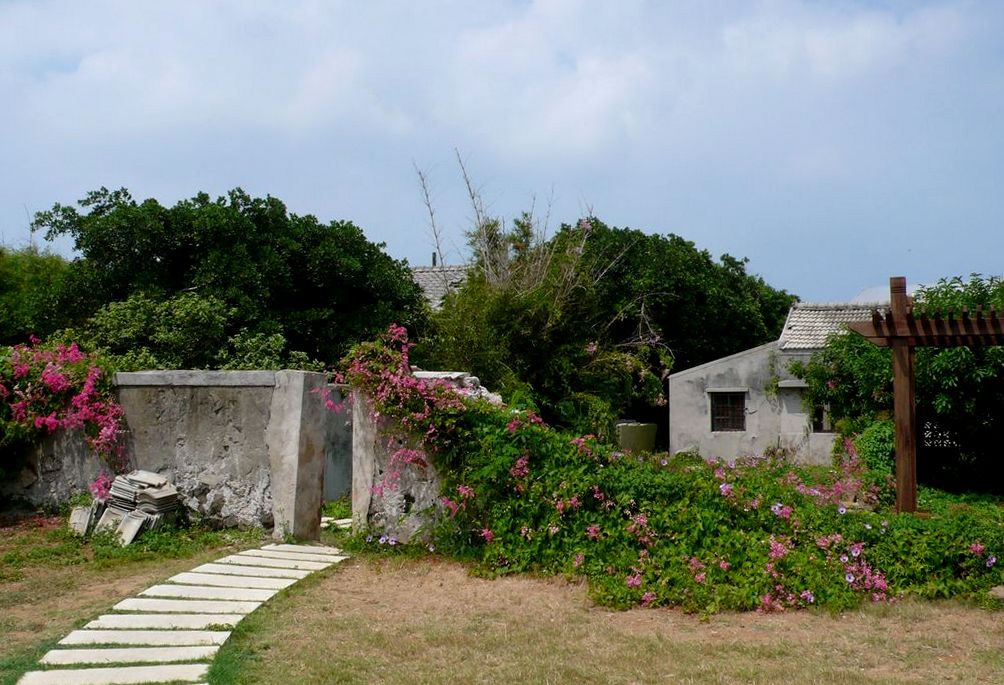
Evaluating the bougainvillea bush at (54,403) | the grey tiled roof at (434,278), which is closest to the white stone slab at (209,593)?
the bougainvillea bush at (54,403)

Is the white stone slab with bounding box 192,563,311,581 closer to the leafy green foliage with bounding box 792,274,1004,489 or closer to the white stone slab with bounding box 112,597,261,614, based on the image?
the white stone slab with bounding box 112,597,261,614

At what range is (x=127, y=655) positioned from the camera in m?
5.11

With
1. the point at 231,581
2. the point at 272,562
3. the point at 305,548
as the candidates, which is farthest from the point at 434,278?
the point at 231,581

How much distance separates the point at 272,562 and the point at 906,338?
6.05 m

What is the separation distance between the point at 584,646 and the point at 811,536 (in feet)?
7.17

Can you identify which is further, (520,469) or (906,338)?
(906,338)

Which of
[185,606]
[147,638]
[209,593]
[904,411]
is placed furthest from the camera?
[904,411]

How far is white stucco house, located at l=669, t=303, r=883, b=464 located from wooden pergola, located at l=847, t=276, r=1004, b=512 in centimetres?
1231

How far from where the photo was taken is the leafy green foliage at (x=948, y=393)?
13898 mm

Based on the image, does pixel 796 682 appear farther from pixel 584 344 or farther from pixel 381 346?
pixel 584 344

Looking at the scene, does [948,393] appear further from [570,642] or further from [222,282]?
[222,282]

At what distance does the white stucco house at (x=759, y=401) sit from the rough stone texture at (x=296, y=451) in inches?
598

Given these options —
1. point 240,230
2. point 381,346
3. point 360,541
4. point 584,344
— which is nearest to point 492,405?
point 381,346

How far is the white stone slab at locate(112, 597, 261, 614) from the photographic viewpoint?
604 centimetres
